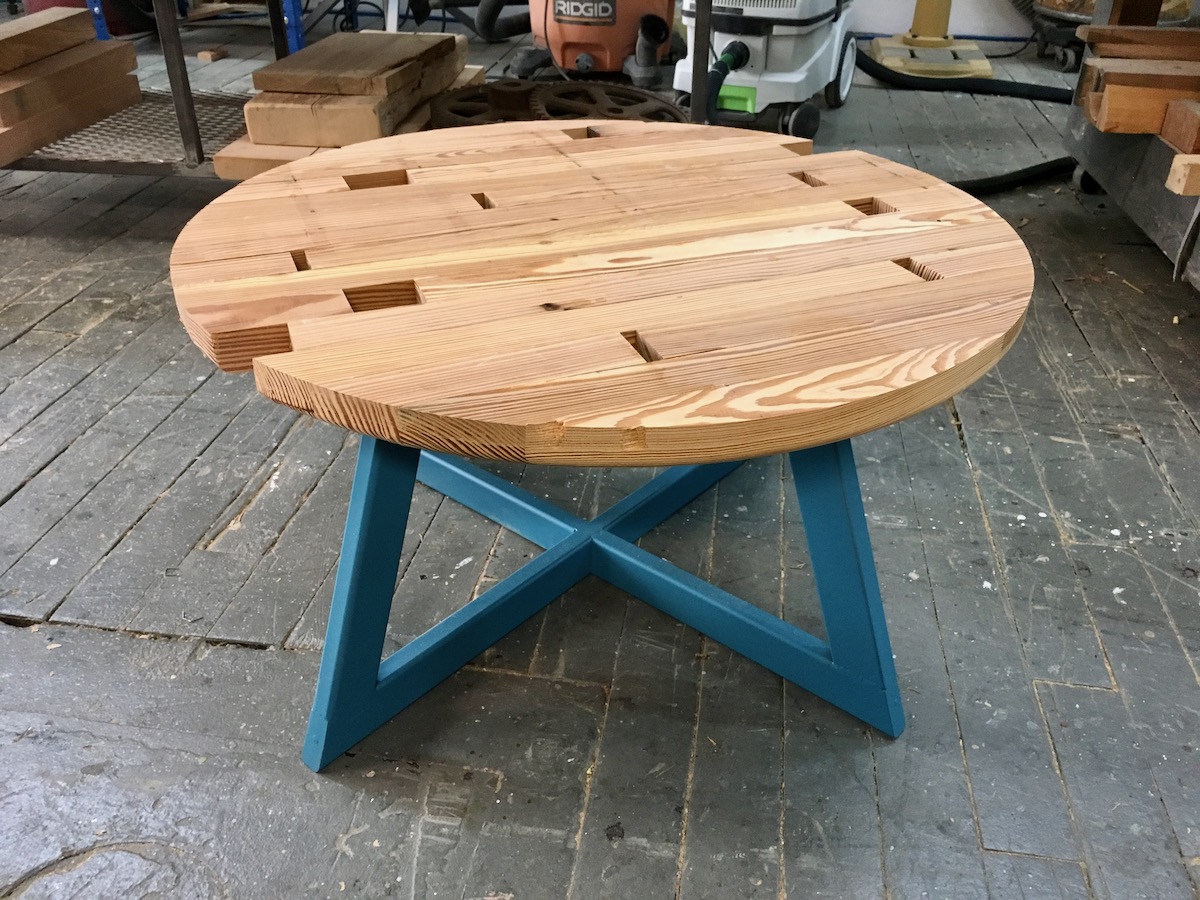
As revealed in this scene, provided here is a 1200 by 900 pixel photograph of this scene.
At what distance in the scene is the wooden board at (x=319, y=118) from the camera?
106 inches

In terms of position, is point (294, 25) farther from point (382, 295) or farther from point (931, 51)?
point (382, 295)

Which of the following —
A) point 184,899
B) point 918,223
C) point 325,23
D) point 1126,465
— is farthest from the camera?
point 325,23

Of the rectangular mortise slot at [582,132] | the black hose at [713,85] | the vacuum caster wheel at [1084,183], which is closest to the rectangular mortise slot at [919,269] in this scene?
the rectangular mortise slot at [582,132]

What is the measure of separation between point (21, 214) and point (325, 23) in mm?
3274

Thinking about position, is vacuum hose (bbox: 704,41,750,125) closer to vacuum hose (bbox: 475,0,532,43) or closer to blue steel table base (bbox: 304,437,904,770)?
vacuum hose (bbox: 475,0,532,43)

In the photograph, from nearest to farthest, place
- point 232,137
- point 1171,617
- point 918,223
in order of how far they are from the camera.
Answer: point 918,223, point 1171,617, point 232,137

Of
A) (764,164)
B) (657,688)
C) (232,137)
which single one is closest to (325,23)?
(232,137)

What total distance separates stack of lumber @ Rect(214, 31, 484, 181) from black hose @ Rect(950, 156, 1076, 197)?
1.97 metres

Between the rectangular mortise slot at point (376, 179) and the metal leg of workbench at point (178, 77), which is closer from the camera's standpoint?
the rectangular mortise slot at point (376, 179)

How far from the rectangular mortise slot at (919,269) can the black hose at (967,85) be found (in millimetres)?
3817

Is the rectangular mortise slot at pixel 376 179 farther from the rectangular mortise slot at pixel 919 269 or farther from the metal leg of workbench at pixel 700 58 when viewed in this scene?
the metal leg of workbench at pixel 700 58

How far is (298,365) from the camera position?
0.89m

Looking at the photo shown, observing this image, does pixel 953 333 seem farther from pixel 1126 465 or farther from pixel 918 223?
pixel 1126 465

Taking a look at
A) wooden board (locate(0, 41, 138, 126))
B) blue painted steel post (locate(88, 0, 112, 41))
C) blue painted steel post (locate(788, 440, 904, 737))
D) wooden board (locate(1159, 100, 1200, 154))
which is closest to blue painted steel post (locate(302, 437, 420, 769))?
blue painted steel post (locate(788, 440, 904, 737))
